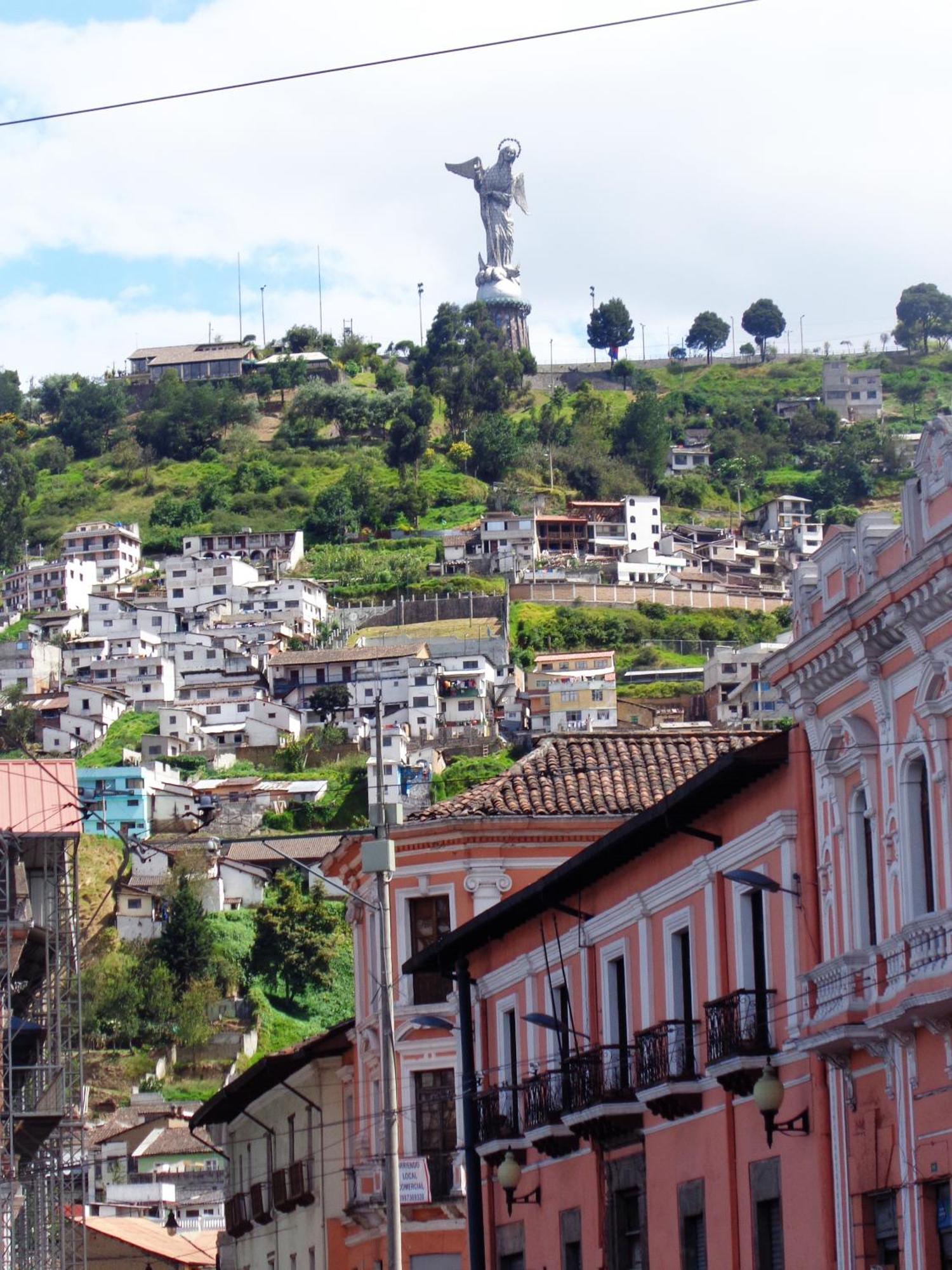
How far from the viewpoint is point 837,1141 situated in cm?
2450

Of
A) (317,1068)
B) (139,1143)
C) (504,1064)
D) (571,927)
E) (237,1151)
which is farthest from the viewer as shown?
(139,1143)

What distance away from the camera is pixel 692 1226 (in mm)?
29016

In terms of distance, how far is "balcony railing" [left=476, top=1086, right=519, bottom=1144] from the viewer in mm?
34750

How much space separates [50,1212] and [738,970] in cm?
2932

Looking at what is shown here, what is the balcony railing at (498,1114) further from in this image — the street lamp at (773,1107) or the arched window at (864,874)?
the arched window at (864,874)

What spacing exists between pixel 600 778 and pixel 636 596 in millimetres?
156023

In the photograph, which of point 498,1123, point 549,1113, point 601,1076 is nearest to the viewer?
point 601,1076

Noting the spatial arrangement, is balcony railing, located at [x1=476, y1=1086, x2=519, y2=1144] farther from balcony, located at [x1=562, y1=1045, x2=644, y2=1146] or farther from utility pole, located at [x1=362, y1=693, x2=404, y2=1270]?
utility pole, located at [x1=362, y1=693, x2=404, y2=1270]

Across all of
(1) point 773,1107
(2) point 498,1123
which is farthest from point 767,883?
(2) point 498,1123

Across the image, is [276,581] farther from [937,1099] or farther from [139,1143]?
[937,1099]

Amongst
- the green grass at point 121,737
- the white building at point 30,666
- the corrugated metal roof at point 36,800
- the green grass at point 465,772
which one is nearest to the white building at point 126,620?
the white building at point 30,666

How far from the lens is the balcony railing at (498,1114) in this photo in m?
34.8

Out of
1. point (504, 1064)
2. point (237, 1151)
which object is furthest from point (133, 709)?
point (504, 1064)

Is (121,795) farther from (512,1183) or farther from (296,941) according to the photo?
(512,1183)
